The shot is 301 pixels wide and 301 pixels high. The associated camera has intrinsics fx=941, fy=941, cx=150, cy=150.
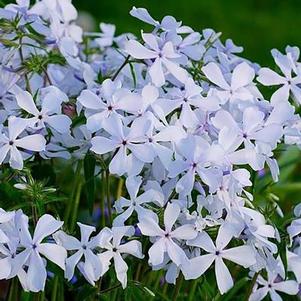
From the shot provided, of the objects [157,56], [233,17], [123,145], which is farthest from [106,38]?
[233,17]

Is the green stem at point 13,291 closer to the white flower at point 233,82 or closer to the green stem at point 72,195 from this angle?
the green stem at point 72,195

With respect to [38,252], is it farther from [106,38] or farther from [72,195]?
[106,38]

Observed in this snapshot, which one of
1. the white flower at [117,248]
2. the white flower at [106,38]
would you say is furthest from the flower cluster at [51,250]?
the white flower at [106,38]

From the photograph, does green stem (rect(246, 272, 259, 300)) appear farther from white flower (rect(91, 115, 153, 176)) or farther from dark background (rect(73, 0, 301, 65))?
dark background (rect(73, 0, 301, 65))

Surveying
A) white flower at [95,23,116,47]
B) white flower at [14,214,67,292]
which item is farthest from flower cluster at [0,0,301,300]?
white flower at [95,23,116,47]

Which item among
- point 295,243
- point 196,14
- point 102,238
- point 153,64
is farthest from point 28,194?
point 196,14

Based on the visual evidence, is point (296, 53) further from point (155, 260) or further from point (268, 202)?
point (155, 260)

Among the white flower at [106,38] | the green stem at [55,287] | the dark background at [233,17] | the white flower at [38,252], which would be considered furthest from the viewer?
the dark background at [233,17]

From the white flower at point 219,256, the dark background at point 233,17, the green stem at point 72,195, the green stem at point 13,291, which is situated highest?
the white flower at point 219,256

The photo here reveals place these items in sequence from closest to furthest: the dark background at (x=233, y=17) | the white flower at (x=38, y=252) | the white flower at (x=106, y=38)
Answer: the white flower at (x=38, y=252) → the white flower at (x=106, y=38) → the dark background at (x=233, y=17)
